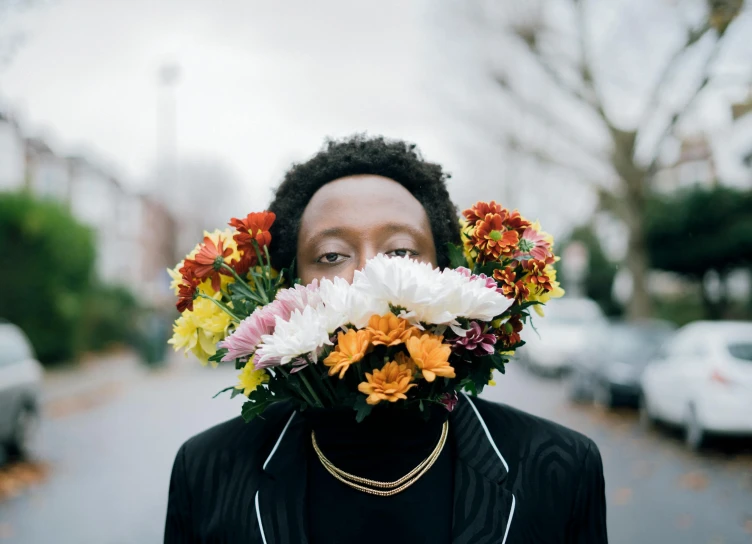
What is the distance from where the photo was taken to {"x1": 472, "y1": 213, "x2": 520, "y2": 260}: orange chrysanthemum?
79.0 inches

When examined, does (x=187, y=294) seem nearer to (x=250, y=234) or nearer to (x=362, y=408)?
(x=250, y=234)

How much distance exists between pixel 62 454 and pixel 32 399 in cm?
86

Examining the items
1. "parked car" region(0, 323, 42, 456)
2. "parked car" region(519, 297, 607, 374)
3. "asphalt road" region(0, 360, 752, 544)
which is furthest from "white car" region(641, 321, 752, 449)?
"parked car" region(0, 323, 42, 456)

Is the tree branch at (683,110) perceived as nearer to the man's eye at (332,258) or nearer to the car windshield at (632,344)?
the car windshield at (632,344)

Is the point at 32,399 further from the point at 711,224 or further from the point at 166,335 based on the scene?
the point at 711,224

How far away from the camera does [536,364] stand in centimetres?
1986

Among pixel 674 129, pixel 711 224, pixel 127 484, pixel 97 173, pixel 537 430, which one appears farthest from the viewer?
pixel 97 173

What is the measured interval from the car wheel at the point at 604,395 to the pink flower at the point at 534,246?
11.7 metres

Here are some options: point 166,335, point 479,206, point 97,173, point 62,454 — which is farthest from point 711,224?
point 97,173

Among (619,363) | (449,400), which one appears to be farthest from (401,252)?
(619,363)

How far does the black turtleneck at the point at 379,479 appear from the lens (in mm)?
1874

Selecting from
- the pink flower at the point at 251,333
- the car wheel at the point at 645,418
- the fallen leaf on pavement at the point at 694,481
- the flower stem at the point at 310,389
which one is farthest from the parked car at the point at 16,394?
the car wheel at the point at 645,418

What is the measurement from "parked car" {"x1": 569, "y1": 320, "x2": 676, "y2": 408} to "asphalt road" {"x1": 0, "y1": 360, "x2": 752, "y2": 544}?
1.31 feet

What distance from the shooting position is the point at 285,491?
77.2 inches
